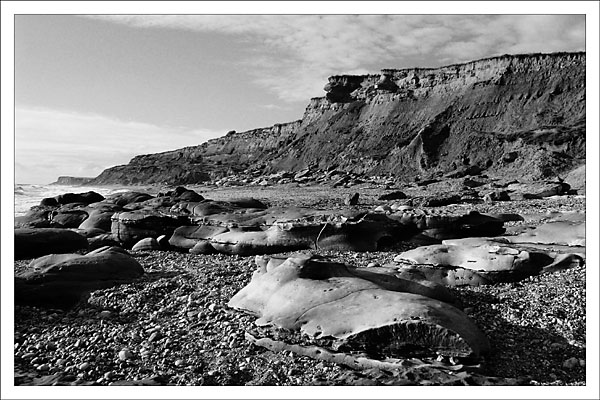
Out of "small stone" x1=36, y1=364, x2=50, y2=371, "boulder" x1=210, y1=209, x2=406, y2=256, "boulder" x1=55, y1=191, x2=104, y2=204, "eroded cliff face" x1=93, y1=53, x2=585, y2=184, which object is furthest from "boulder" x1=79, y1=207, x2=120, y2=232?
"eroded cliff face" x1=93, y1=53, x2=585, y2=184

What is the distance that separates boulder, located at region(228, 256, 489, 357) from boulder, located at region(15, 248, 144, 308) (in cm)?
243

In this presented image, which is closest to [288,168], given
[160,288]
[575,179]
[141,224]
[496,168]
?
[496,168]

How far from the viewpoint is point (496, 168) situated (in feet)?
105

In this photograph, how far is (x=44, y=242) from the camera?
32.9 ft

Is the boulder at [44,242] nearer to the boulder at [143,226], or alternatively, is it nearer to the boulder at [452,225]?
the boulder at [143,226]

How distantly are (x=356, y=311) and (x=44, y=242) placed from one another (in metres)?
7.67

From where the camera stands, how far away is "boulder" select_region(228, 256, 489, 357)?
14.7ft

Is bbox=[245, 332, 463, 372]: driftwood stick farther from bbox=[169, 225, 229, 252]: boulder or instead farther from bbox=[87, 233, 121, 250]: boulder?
bbox=[87, 233, 121, 250]: boulder

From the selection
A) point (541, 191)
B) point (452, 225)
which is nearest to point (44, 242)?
point (452, 225)

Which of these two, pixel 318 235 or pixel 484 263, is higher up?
pixel 318 235

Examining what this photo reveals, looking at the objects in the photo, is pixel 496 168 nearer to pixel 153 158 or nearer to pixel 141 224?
pixel 141 224

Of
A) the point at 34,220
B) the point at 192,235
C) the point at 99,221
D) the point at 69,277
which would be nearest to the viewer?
the point at 69,277

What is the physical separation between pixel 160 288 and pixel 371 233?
4114 millimetres

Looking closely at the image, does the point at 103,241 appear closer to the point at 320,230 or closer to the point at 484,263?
the point at 320,230
